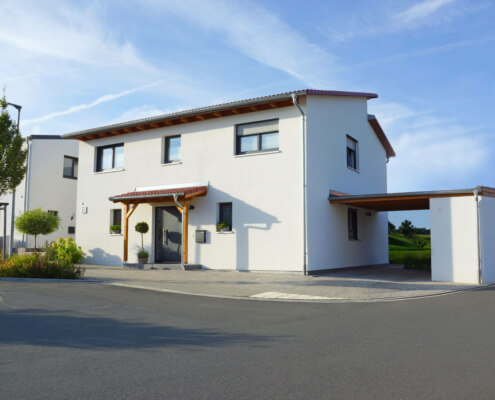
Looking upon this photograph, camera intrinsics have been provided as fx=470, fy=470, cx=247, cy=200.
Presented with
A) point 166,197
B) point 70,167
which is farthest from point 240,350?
point 70,167

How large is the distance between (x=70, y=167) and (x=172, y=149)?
9.55 metres

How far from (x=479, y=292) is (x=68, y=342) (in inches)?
388

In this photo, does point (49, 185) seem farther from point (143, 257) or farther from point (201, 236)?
point (201, 236)

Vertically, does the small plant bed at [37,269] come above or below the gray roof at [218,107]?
below

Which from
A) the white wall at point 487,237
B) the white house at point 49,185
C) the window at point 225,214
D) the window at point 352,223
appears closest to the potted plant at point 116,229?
the window at point 225,214

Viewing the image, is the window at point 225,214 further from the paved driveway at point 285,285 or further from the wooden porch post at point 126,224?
the wooden porch post at point 126,224

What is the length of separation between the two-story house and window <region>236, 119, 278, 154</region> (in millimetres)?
37

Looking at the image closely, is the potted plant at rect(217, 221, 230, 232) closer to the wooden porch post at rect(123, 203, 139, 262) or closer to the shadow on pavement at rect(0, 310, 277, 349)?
the wooden porch post at rect(123, 203, 139, 262)

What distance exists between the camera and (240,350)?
5336 millimetres

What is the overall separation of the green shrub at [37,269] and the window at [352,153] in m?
10.9

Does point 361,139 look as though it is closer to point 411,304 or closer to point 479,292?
point 479,292

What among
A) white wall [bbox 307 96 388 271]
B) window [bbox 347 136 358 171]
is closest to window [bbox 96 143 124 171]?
white wall [bbox 307 96 388 271]

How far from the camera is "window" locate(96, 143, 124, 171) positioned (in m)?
19.8

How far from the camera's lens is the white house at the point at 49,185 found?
76.8ft
